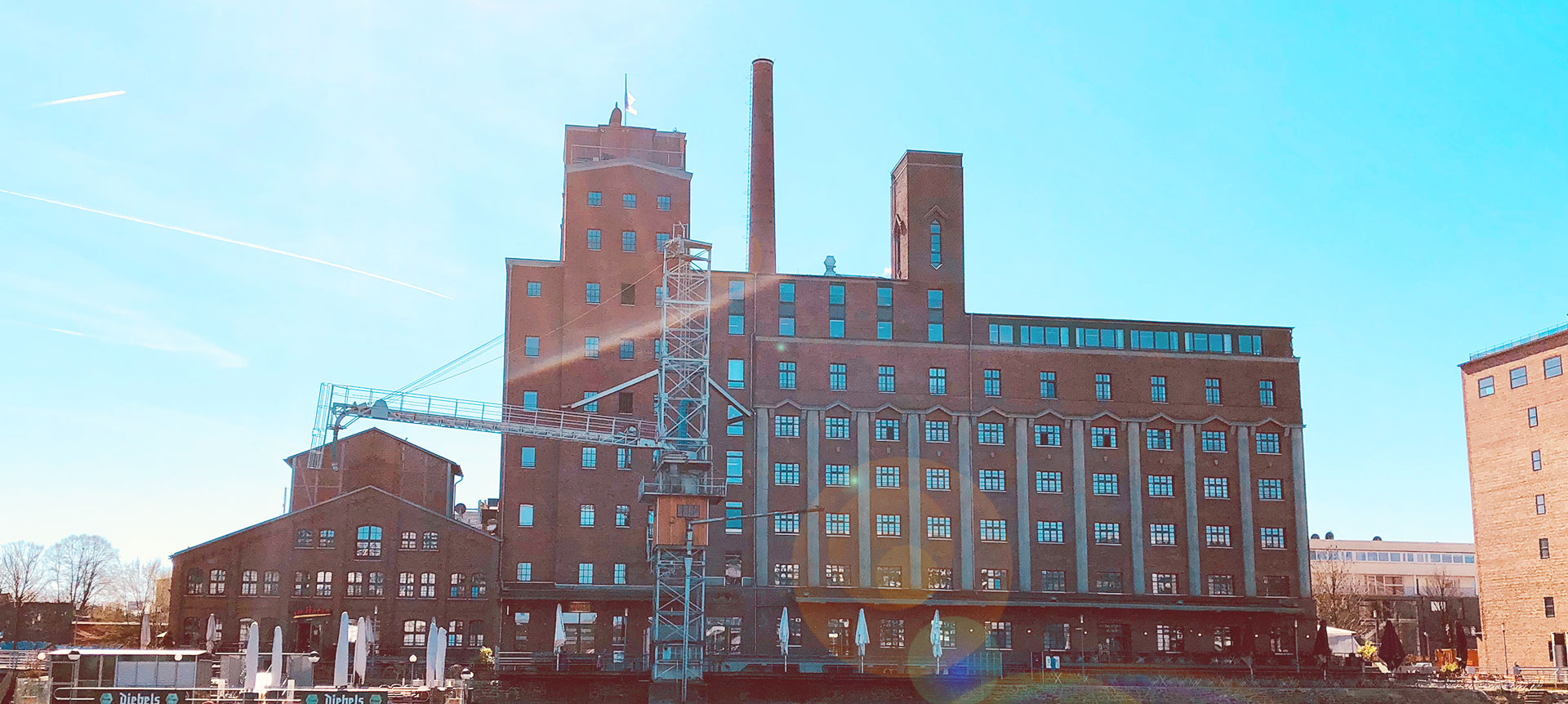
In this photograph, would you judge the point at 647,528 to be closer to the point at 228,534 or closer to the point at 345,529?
the point at 345,529

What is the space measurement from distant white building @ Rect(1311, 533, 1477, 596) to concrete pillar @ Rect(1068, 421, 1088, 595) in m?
68.4

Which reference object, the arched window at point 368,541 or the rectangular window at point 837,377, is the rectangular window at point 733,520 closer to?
the rectangular window at point 837,377

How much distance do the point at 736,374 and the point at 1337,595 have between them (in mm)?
67925

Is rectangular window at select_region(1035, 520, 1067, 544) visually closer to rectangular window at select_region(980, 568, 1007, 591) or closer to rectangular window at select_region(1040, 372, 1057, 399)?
rectangular window at select_region(980, 568, 1007, 591)

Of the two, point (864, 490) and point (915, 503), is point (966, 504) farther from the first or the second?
point (864, 490)

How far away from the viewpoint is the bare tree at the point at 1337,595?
373 feet

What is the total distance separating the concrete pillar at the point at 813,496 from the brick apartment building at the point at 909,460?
0.49 feet

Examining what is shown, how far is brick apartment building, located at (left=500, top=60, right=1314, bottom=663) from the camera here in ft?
256

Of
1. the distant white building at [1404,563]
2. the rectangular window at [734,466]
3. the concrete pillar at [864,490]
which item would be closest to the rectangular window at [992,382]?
the concrete pillar at [864,490]

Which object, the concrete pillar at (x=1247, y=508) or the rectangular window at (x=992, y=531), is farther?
the concrete pillar at (x=1247, y=508)

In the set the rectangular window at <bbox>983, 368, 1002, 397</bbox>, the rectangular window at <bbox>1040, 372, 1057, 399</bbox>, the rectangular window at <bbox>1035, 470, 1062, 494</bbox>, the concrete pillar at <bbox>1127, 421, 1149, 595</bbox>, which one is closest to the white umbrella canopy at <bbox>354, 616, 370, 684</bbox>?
the rectangular window at <bbox>983, 368, 1002, 397</bbox>

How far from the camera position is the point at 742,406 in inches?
3083

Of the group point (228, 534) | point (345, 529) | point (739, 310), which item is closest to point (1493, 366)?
point (739, 310)

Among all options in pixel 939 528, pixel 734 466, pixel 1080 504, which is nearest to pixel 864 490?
pixel 939 528
